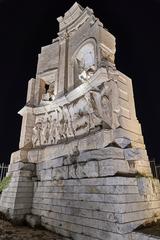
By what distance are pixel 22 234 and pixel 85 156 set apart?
3.07 metres

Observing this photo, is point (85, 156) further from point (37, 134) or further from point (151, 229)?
point (37, 134)

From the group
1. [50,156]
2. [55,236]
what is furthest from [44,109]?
[55,236]

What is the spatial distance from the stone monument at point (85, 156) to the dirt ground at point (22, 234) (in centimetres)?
30

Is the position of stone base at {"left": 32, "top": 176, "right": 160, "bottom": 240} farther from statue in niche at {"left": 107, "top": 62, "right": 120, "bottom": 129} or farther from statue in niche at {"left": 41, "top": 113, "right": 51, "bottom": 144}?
statue in niche at {"left": 41, "top": 113, "right": 51, "bottom": 144}

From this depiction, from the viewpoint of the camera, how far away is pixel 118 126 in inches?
227

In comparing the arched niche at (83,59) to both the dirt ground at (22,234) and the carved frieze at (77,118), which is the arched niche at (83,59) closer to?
the carved frieze at (77,118)

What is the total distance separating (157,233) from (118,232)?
0.84 m

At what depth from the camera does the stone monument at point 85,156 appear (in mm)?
4641

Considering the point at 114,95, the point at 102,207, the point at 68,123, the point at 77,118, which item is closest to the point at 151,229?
the point at 102,207

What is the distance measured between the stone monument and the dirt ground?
300 mm

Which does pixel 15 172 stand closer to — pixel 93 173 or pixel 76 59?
pixel 93 173

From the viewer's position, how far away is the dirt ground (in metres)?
5.18

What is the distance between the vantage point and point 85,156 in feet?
19.2


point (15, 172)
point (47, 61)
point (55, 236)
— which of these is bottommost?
point (55, 236)
